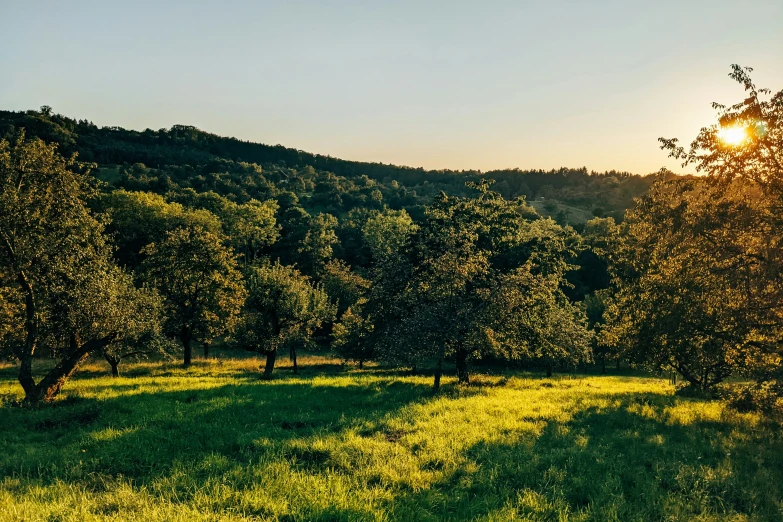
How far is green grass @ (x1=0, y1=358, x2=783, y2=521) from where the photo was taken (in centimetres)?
877

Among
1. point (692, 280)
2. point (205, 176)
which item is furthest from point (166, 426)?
point (205, 176)

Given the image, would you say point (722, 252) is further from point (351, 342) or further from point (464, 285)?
point (351, 342)

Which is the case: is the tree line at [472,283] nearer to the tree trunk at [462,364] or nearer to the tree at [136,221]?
the tree trunk at [462,364]

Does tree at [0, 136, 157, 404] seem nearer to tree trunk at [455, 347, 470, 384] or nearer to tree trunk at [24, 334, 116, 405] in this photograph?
tree trunk at [24, 334, 116, 405]

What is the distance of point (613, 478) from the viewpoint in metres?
10.6

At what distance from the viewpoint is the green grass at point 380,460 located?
8.77 meters

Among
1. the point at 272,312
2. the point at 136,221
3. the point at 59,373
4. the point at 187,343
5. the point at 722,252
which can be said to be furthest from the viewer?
the point at 136,221

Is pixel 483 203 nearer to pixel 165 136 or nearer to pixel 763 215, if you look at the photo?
pixel 763 215

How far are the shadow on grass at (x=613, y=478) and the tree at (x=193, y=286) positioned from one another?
113 feet

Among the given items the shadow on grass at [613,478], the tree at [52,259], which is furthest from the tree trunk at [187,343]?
the shadow on grass at [613,478]

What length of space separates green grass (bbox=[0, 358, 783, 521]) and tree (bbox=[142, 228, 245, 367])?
67.4ft

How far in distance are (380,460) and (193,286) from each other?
3612cm

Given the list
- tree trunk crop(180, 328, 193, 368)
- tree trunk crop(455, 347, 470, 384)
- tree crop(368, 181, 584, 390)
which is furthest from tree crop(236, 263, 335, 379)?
tree trunk crop(455, 347, 470, 384)

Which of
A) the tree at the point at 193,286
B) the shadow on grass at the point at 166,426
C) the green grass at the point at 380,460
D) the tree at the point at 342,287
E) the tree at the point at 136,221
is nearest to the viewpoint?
the green grass at the point at 380,460
